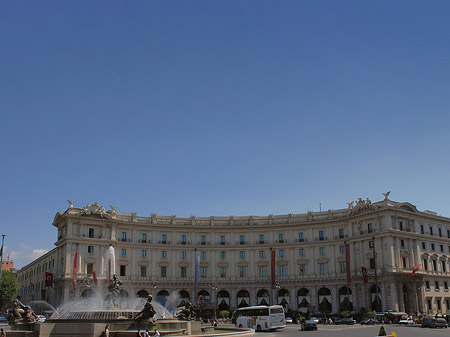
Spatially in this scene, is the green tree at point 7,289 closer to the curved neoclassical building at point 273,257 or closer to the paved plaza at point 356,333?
the curved neoclassical building at point 273,257

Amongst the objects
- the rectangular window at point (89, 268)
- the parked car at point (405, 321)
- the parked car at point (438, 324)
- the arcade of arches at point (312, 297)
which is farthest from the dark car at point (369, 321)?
the rectangular window at point (89, 268)

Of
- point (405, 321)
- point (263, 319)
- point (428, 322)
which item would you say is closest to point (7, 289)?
point (263, 319)

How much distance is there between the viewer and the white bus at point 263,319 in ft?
154

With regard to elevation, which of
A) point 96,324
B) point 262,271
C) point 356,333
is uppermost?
point 262,271

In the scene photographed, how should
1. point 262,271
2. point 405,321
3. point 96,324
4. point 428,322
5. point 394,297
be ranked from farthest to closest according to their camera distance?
point 262,271 < point 394,297 < point 405,321 < point 428,322 < point 96,324

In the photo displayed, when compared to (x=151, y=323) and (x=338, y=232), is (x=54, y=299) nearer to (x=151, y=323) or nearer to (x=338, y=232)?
(x=338, y=232)

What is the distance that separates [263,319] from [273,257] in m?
36.9

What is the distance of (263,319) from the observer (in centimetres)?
4712

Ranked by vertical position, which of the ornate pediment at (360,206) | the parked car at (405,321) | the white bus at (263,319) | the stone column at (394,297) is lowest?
the parked car at (405,321)

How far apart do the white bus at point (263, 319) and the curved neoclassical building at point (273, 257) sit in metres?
31.1

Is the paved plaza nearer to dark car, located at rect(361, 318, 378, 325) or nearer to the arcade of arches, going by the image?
dark car, located at rect(361, 318, 378, 325)

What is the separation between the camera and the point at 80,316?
33.1 meters

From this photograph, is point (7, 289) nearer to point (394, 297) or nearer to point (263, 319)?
point (263, 319)

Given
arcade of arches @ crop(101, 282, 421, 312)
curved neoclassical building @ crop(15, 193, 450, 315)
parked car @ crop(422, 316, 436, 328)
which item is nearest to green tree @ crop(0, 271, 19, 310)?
curved neoclassical building @ crop(15, 193, 450, 315)
